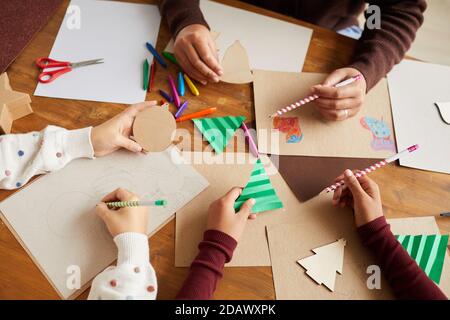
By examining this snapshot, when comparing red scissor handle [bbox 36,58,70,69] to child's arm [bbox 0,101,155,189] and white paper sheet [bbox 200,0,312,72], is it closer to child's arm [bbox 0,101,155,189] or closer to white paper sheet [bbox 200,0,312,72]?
child's arm [bbox 0,101,155,189]

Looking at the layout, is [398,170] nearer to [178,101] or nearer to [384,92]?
[384,92]

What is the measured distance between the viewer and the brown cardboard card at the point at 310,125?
92cm

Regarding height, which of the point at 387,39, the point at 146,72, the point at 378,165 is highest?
the point at 387,39

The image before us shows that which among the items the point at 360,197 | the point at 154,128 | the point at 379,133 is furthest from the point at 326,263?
the point at 154,128

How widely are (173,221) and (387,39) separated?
0.73 metres

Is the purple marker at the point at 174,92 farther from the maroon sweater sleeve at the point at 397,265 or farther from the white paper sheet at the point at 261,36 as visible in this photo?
the maroon sweater sleeve at the point at 397,265

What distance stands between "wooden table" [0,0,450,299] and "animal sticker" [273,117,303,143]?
0.07 metres

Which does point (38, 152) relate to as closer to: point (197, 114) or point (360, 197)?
point (197, 114)

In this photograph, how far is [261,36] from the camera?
3.48 feet

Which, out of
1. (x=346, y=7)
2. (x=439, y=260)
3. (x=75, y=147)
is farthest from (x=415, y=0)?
(x=75, y=147)

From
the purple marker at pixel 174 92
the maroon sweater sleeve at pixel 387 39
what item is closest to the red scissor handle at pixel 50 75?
the purple marker at pixel 174 92

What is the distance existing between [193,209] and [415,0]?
82 centimetres

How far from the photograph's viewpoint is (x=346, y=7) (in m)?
1.23

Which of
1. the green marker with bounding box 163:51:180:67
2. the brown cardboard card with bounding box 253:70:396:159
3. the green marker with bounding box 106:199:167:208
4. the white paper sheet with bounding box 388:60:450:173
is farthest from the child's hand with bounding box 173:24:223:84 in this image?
the white paper sheet with bounding box 388:60:450:173
